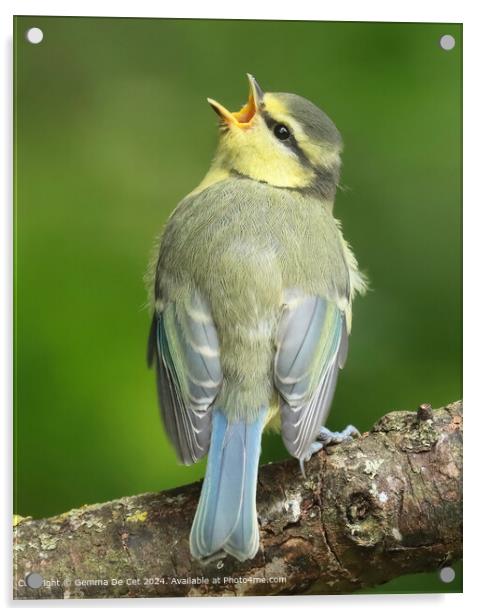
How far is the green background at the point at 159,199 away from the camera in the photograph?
7.14 feet

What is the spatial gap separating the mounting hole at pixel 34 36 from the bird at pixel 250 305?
1.40 feet

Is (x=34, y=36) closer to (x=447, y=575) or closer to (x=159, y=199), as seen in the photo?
(x=159, y=199)

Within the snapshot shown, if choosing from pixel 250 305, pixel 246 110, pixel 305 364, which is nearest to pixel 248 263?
pixel 250 305

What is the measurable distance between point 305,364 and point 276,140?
0.56 meters

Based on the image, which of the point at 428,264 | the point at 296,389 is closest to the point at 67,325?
the point at 296,389

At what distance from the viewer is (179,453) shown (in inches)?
77.3

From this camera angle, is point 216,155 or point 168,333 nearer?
point 168,333

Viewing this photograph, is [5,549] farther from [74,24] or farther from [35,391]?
[74,24]

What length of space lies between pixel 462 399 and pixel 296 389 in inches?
19.2

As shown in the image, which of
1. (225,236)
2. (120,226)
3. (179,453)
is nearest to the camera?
A: (179,453)

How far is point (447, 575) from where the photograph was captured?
217cm

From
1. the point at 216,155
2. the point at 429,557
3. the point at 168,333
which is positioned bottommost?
the point at 429,557

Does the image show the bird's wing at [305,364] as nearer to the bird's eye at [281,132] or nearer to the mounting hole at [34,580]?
the bird's eye at [281,132]

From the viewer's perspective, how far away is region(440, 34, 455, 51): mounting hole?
230 centimetres
